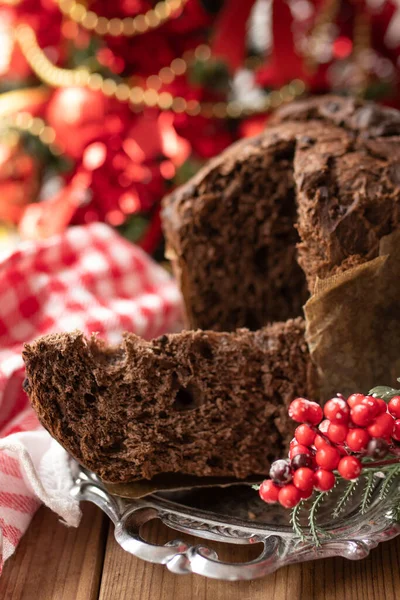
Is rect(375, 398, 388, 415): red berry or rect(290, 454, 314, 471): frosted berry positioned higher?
rect(375, 398, 388, 415): red berry

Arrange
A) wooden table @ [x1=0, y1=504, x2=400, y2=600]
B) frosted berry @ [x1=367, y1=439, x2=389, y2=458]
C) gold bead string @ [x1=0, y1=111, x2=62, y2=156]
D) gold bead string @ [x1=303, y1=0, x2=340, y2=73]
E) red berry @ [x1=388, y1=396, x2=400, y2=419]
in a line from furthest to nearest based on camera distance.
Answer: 1. gold bead string @ [x1=0, y1=111, x2=62, y2=156]
2. gold bead string @ [x1=303, y1=0, x2=340, y2=73]
3. wooden table @ [x1=0, y1=504, x2=400, y2=600]
4. red berry @ [x1=388, y1=396, x2=400, y2=419]
5. frosted berry @ [x1=367, y1=439, x2=389, y2=458]

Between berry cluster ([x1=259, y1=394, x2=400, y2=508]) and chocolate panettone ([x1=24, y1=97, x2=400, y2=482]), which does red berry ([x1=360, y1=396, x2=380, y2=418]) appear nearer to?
berry cluster ([x1=259, y1=394, x2=400, y2=508])

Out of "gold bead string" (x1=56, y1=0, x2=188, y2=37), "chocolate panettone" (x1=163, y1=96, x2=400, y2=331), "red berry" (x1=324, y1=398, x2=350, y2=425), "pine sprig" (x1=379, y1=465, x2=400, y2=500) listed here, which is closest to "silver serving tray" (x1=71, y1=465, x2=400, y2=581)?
"pine sprig" (x1=379, y1=465, x2=400, y2=500)

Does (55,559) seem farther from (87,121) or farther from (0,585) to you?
(87,121)

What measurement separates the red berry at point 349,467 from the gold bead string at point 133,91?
7.01ft

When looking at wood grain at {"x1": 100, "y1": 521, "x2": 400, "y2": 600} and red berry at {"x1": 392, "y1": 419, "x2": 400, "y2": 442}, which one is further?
wood grain at {"x1": 100, "y1": 521, "x2": 400, "y2": 600}

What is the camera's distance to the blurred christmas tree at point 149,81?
3.42 metres

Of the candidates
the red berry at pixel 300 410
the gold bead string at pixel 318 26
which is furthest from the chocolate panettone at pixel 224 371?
the gold bead string at pixel 318 26

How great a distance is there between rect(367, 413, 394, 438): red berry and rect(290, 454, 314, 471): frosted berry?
154mm

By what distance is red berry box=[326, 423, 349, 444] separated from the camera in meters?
1.81

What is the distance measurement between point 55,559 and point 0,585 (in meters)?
0.16

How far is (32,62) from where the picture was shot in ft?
11.8

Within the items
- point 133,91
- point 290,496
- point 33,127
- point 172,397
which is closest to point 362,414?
point 290,496

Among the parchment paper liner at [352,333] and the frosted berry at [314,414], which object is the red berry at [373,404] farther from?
the parchment paper liner at [352,333]
